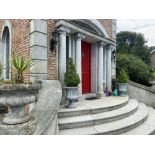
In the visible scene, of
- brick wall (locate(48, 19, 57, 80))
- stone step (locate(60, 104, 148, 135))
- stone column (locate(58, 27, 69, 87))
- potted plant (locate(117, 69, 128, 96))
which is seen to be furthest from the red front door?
stone step (locate(60, 104, 148, 135))

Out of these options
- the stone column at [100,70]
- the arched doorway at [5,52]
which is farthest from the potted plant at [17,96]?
the stone column at [100,70]

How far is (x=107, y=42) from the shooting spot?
651cm

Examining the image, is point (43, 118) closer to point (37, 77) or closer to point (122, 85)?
point (37, 77)

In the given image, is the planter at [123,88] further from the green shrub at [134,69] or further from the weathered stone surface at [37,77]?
the weathered stone surface at [37,77]

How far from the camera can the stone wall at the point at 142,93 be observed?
6.68m

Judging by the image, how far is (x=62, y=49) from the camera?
4801mm

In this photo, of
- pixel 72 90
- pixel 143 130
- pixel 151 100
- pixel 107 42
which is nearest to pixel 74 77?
pixel 72 90

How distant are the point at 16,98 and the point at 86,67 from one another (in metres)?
4.07

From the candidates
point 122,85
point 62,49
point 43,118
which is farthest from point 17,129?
point 122,85

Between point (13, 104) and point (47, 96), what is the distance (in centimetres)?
88

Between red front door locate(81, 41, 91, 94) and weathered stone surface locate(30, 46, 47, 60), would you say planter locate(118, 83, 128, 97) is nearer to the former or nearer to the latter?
red front door locate(81, 41, 91, 94)

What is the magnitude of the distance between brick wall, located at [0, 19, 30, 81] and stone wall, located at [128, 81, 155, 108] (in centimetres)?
466

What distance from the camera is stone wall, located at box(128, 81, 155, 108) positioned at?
6684 mm

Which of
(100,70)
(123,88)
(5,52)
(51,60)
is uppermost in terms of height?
(5,52)
